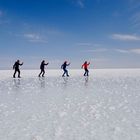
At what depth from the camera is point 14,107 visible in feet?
33.7

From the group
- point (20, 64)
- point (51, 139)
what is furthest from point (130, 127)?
point (20, 64)

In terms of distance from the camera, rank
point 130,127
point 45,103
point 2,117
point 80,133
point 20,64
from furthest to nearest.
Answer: point 20,64 → point 45,103 → point 2,117 → point 130,127 → point 80,133

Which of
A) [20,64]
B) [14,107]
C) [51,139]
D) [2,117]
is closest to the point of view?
[51,139]

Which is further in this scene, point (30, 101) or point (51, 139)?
point (30, 101)

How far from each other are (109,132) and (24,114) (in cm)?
319

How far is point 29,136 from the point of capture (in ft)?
20.7

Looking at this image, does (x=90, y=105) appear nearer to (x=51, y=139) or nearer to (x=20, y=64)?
(x=51, y=139)

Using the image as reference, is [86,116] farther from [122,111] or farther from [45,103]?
[45,103]

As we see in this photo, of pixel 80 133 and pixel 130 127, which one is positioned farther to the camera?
pixel 130 127

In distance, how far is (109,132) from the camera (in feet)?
21.8

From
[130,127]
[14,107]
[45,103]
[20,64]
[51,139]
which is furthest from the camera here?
[20,64]

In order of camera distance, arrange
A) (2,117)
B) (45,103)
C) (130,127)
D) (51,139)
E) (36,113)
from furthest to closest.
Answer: (45,103)
(36,113)
(2,117)
(130,127)
(51,139)

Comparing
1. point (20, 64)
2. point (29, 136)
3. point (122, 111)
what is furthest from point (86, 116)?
point (20, 64)

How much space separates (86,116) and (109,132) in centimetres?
193
